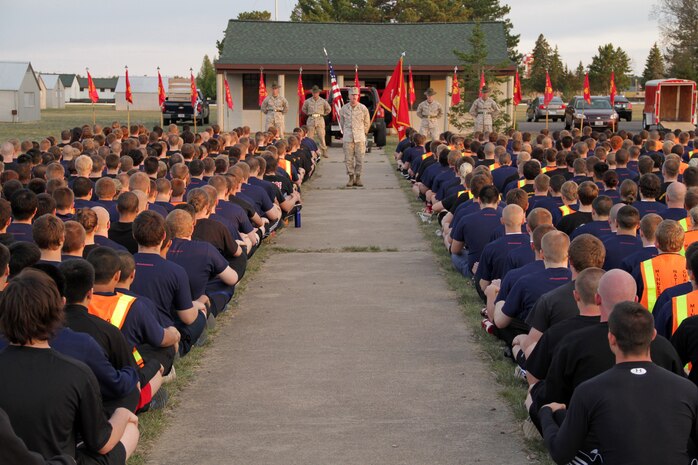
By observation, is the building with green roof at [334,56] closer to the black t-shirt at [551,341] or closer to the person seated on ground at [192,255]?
the person seated on ground at [192,255]

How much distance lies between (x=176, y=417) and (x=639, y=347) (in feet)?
12.3

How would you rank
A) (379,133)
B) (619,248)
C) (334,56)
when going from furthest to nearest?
1. (334,56)
2. (379,133)
3. (619,248)

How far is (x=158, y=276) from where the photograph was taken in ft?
25.1

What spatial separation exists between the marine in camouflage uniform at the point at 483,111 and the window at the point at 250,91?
16.5m

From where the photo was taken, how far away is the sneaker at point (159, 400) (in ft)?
24.0

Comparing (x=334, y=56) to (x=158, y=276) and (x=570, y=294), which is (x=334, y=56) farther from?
(x=570, y=294)

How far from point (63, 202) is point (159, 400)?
2854mm

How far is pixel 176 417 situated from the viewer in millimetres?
7266

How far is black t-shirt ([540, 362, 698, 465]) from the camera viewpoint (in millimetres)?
4547

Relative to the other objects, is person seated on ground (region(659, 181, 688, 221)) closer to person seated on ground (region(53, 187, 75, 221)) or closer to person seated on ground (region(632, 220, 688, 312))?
person seated on ground (region(632, 220, 688, 312))

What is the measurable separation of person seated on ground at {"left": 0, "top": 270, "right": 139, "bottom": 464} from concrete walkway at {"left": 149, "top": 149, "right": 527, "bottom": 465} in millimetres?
1744

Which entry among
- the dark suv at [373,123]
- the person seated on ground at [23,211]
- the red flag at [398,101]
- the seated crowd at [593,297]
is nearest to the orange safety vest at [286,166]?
the seated crowd at [593,297]

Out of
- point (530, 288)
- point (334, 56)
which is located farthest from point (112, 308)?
point (334, 56)

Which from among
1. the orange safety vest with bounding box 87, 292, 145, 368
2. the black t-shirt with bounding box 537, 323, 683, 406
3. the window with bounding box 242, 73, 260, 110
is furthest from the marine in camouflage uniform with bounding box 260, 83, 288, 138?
the black t-shirt with bounding box 537, 323, 683, 406
